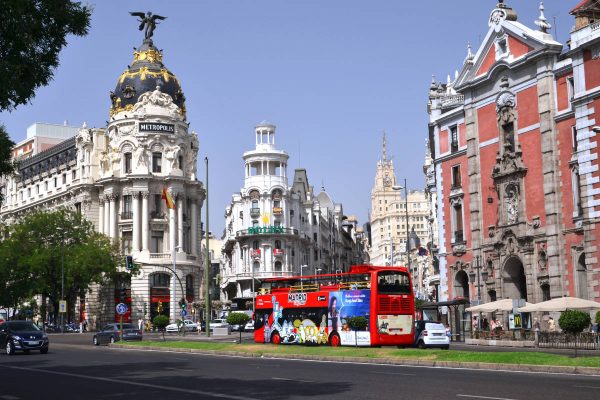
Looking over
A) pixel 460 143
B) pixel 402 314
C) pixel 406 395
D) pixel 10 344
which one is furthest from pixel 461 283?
pixel 406 395

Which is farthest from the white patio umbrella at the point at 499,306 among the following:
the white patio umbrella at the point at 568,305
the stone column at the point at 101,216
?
the stone column at the point at 101,216

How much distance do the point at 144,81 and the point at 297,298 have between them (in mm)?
59640

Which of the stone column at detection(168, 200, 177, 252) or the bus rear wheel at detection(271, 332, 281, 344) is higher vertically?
the stone column at detection(168, 200, 177, 252)

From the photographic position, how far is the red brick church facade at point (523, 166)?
158 feet

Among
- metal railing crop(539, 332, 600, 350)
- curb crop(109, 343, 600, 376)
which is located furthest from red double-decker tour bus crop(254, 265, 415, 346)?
metal railing crop(539, 332, 600, 350)

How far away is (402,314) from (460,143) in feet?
74.2

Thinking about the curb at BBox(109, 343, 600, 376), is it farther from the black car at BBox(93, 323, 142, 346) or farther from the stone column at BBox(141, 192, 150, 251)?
the stone column at BBox(141, 192, 150, 251)

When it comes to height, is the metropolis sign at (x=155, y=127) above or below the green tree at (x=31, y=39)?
above

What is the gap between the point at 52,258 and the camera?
88.1 metres

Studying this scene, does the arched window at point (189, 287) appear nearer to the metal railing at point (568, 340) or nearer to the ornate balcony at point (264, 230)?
the ornate balcony at point (264, 230)

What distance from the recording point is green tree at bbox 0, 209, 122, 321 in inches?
3445

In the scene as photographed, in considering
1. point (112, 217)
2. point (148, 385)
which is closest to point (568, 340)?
point (148, 385)

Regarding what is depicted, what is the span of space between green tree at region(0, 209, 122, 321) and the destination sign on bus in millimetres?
45420

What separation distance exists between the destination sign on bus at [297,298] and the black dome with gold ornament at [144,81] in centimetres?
5723
